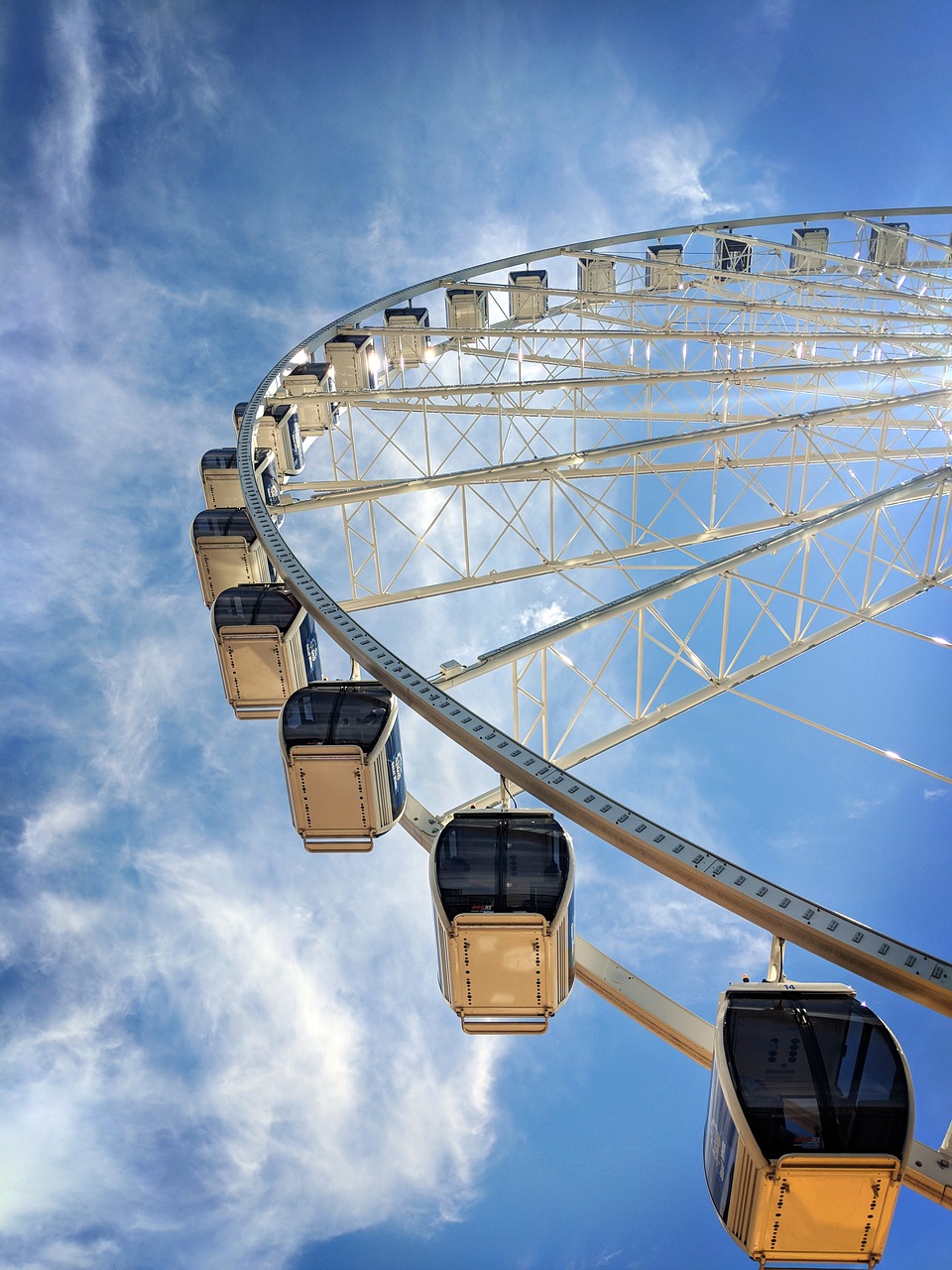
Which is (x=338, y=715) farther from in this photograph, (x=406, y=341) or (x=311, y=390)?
(x=406, y=341)

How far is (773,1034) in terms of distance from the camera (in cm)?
552

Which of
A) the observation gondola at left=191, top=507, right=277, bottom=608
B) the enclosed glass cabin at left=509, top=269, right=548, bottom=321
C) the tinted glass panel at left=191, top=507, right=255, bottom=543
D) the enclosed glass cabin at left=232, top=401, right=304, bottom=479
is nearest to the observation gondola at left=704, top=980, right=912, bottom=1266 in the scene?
the observation gondola at left=191, top=507, right=277, bottom=608

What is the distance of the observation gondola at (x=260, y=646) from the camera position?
403 inches

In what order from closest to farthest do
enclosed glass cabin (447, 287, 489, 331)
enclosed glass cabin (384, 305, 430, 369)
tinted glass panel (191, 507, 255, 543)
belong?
tinted glass panel (191, 507, 255, 543), enclosed glass cabin (384, 305, 430, 369), enclosed glass cabin (447, 287, 489, 331)

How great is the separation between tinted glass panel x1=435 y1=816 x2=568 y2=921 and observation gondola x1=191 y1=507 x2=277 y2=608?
7.41 metres

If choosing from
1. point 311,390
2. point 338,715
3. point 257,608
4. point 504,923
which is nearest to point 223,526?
point 257,608

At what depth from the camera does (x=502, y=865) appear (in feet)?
21.9

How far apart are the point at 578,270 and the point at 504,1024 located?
29003mm

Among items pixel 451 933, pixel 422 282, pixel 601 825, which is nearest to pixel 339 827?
pixel 451 933

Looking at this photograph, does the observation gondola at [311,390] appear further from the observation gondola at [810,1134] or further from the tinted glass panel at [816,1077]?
the observation gondola at [810,1134]

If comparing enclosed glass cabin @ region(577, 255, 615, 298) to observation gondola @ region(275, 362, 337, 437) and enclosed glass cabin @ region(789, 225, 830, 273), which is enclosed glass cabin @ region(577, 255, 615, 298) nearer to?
enclosed glass cabin @ region(789, 225, 830, 273)

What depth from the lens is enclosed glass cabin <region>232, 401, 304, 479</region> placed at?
17797mm

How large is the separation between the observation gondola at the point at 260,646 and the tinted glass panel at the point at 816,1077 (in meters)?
6.66

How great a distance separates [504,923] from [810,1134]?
94.3 inches
